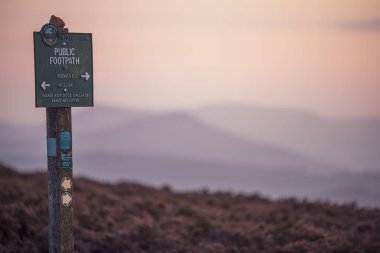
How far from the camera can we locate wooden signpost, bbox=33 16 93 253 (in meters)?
9.27

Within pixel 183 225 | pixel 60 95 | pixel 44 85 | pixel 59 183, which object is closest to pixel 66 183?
pixel 59 183

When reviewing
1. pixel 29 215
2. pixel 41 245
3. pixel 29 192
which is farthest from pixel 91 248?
pixel 29 192

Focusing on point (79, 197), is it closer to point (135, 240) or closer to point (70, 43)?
point (135, 240)

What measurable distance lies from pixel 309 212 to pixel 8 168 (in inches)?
510

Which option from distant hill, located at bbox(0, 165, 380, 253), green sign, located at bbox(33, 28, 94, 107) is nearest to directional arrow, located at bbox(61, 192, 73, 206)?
green sign, located at bbox(33, 28, 94, 107)

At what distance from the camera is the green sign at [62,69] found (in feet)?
30.3

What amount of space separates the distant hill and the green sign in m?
4.43

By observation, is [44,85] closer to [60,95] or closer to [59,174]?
[60,95]

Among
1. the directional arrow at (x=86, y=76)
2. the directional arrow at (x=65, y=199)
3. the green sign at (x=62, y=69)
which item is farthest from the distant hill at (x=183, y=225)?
the directional arrow at (x=86, y=76)

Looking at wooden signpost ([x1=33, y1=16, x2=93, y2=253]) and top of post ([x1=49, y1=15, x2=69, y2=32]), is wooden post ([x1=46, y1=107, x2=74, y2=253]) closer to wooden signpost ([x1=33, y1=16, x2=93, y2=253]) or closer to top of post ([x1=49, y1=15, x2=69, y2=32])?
wooden signpost ([x1=33, y1=16, x2=93, y2=253])

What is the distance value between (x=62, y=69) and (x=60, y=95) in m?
0.43

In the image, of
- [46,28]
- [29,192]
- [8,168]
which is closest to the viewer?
[46,28]

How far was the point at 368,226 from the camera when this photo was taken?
15.5 meters

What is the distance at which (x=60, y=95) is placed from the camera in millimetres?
9359
